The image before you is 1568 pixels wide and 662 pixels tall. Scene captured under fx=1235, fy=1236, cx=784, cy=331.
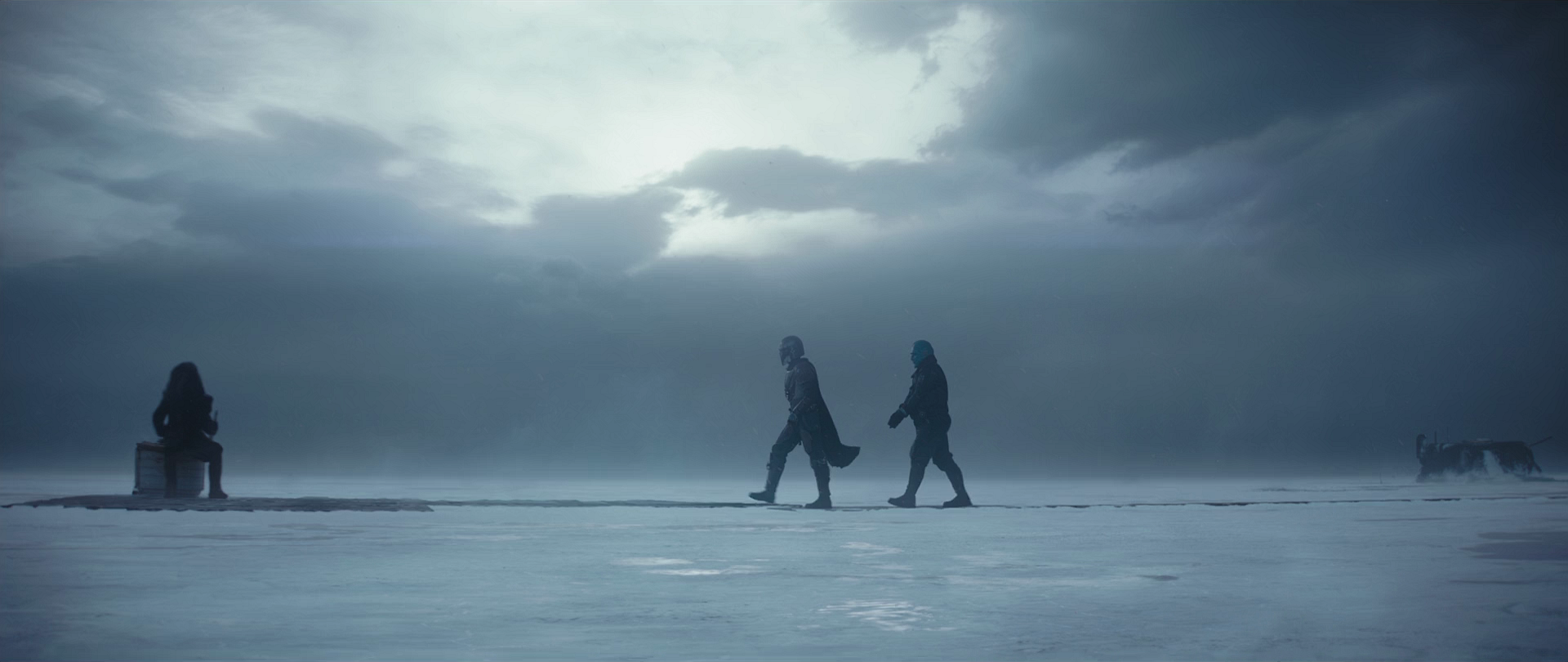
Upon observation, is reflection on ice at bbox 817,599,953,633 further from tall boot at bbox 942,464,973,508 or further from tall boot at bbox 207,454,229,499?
tall boot at bbox 207,454,229,499

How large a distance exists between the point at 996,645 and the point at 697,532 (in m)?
5.93

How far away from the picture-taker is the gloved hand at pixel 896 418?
540 inches

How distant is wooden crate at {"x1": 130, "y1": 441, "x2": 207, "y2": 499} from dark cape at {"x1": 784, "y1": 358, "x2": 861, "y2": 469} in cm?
672

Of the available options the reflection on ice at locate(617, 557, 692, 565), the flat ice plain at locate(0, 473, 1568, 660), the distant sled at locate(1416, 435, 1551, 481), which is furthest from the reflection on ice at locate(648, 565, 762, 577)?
the distant sled at locate(1416, 435, 1551, 481)

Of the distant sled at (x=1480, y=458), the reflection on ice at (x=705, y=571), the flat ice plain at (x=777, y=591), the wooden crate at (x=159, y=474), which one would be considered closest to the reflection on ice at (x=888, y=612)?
the flat ice plain at (x=777, y=591)

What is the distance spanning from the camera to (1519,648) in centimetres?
383

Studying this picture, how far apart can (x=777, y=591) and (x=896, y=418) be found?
8604mm

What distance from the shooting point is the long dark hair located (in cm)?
1338

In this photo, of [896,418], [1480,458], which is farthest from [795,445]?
[1480,458]

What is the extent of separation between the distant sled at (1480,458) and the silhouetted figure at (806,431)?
18.3 meters

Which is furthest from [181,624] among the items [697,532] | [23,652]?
[697,532]

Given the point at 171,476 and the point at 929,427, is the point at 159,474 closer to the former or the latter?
the point at 171,476

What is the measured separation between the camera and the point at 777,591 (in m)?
5.46

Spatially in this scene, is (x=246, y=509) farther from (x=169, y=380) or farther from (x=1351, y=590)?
(x=1351, y=590)
